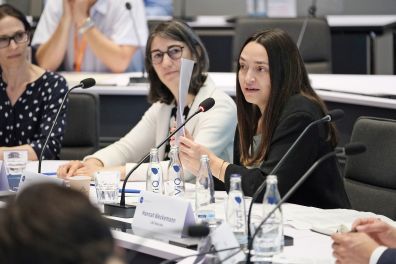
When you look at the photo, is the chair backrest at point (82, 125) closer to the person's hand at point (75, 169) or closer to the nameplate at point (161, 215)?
the person's hand at point (75, 169)

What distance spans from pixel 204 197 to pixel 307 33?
10.2 ft

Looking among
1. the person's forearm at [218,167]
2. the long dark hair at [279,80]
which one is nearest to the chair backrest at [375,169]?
the long dark hair at [279,80]

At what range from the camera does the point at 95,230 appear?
0.95 metres

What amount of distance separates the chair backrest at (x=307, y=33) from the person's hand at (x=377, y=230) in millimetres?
3275

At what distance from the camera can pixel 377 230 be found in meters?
2.15


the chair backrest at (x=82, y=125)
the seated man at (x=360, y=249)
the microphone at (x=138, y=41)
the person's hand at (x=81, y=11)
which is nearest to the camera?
the seated man at (x=360, y=249)

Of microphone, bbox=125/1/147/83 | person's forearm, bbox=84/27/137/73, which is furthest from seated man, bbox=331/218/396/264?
person's forearm, bbox=84/27/137/73

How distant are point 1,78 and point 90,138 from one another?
1.74ft

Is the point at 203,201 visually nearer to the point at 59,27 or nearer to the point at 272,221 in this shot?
the point at 272,221

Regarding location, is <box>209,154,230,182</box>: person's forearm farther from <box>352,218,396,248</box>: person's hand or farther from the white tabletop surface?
the white tabletop surface

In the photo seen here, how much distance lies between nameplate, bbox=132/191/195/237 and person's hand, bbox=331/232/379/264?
1.25 ft

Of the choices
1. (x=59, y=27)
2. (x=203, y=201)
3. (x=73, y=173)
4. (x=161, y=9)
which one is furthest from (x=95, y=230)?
(x=161, y=9)

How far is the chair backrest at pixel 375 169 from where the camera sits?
2.85m

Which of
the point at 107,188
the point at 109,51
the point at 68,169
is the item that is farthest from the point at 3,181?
the point at 109,51
